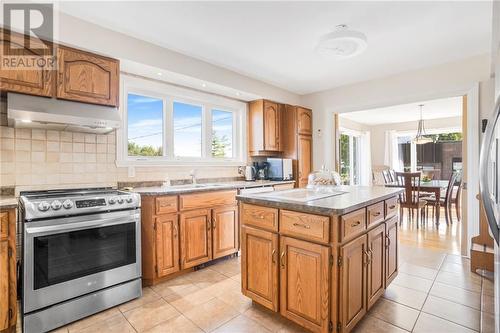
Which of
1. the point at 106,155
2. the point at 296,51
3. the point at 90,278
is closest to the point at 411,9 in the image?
the point at 296,51

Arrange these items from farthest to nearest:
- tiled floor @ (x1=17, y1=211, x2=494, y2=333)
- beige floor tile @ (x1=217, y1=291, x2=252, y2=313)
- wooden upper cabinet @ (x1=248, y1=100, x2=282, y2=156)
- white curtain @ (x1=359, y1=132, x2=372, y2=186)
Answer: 1. white curtain @ (x1=359, y1=132, x2=372, y2=186)
2. wooden upper cabinet @ (x1=248, y1=100, x2=282, y2=156)
3. beige floor tile @ (x1=217, y1=291, x2=252, y2=313)
4. tiled floor @ (x1=17, y1=211, x2=494, y2=333)

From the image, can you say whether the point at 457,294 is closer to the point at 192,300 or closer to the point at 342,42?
the point at 192,300

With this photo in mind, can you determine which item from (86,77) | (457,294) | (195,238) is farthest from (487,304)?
(86,77)

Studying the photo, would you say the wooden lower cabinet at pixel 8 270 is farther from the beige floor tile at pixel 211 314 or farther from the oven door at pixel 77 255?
the beige floor tile at pixel 211 314

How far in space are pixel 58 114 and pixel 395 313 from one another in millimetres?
3052

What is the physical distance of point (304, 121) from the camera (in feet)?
14.9

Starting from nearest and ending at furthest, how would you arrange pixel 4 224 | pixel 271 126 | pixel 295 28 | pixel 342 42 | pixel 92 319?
pixel 4 224 → pixel 92 319 → pixel 342 42 → pixel 295 28 → pixel 271 126

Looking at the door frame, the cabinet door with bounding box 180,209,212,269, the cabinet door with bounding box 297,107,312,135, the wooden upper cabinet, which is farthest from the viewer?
the cabinet door with bounding box 297,107,312,135

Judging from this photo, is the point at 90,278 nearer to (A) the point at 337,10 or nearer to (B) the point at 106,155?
(B) the point at 106,155

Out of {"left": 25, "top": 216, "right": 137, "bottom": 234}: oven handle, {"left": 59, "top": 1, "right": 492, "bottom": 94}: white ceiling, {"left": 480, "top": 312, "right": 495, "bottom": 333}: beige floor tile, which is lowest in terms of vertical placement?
{"left": 480, "top": 312, "right": 495, "bottom": 333}: beige floor tile

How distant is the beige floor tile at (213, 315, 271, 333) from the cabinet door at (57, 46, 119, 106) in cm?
213

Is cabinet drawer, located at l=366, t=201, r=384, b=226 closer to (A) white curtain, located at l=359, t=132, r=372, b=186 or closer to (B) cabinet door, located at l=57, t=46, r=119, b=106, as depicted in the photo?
(B) cabinet door, located at l=57, t=46, r=119, b=106

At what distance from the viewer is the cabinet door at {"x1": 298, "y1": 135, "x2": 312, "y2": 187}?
14.5ft

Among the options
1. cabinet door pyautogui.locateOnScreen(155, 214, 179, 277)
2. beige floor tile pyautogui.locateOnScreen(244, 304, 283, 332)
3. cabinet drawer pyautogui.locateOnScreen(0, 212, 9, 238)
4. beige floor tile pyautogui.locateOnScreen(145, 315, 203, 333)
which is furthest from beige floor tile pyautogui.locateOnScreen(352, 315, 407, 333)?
cabinet drawer pyautogui.locateOnScreen(0, 212, 9, 238)
